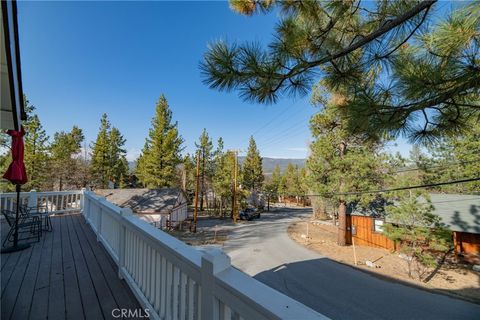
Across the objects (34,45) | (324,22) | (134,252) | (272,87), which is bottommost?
(134,252)

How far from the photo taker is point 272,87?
2.45m

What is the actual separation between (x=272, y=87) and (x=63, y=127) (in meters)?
26.5

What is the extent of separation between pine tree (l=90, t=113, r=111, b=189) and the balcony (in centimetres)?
2102

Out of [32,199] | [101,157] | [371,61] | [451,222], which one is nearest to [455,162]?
[451,222]

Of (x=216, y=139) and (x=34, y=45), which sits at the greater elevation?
(x=216, y=139)

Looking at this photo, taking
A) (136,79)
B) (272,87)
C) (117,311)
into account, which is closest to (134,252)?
(117,311)

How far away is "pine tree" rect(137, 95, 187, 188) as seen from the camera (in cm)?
2109

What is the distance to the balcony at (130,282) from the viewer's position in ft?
3.04

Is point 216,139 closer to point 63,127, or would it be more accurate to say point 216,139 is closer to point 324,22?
point 63,127

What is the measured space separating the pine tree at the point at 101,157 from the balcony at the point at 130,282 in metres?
21.0

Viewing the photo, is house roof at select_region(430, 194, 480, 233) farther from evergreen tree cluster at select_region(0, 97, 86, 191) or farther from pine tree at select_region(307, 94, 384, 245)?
evergreen tree cluster at select_region(0, 97, 86, 191)

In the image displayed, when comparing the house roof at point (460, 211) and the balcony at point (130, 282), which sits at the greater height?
the balcony at point (130, 282)

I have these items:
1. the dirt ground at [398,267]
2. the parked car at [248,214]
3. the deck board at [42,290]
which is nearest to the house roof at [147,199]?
the parked car at [248,214]

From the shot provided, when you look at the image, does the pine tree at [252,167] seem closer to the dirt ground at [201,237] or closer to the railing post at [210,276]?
the dirt ground at [201,237]
